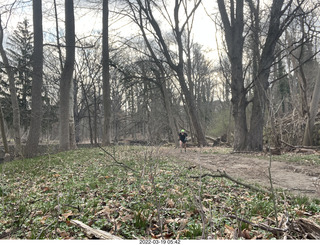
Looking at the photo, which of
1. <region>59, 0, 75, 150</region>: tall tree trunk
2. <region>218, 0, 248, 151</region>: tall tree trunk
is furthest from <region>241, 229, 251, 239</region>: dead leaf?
<region>59, 0, 75, 150</region>: tall tree trunk

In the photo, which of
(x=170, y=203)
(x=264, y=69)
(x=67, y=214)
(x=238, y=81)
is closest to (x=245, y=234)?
(x=170, y=203)

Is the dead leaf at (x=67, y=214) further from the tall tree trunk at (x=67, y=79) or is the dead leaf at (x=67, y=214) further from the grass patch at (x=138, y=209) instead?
the tall tree trunk at (x=67, y=79)

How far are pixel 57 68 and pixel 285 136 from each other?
25067mm

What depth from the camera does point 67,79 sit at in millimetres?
12773

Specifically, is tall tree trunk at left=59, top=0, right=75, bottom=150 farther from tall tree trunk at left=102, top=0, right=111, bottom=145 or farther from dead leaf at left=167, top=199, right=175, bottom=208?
dead leaf at left=167, top=199, right=175, bottom=208

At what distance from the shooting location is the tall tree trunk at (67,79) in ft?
41.6

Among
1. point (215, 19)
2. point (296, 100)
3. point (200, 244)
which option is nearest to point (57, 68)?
point (215, 19)

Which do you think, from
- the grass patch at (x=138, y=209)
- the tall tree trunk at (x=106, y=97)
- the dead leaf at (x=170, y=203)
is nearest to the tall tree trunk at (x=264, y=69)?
the grass patch at (x=138, y=209)

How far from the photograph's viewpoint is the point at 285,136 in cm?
1456

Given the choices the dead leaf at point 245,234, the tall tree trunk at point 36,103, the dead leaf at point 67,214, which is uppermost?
the tall tree trunk at point 36,103

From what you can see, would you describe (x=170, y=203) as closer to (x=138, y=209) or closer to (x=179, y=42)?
(x=138, y=209)

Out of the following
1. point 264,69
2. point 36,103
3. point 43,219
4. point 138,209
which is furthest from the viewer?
point 264,69

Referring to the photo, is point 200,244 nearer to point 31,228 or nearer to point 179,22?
point 31,228

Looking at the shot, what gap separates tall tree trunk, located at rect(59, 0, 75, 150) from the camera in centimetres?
1268
